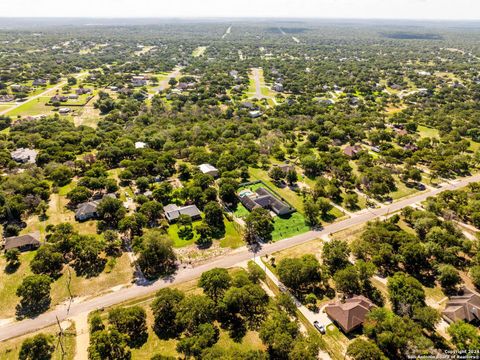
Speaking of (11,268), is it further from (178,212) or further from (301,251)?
(301,251)

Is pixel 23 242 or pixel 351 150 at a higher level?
pixel 351 150

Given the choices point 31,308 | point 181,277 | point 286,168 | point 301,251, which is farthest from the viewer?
point 286,168

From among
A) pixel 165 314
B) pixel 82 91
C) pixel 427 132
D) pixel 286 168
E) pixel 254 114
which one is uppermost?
pixel 82 91

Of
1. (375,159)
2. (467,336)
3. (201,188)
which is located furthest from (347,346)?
(375,159)

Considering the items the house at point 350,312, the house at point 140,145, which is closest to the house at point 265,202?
the house at point 350,312

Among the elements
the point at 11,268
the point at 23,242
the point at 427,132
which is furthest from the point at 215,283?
the point at 427,132

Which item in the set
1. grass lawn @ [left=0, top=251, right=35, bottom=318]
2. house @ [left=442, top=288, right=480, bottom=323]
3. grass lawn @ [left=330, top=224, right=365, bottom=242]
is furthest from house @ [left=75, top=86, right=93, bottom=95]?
house @ [left=442, top=288, right=480, bottom=323]

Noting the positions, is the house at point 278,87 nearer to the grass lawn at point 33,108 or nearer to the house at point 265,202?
the house at point 265,202

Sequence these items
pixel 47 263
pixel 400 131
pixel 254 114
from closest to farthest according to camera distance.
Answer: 1. pixel 47 263
2. pixel 400 131
3. pixel 254 114

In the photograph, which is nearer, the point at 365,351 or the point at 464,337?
the point at 365,351
